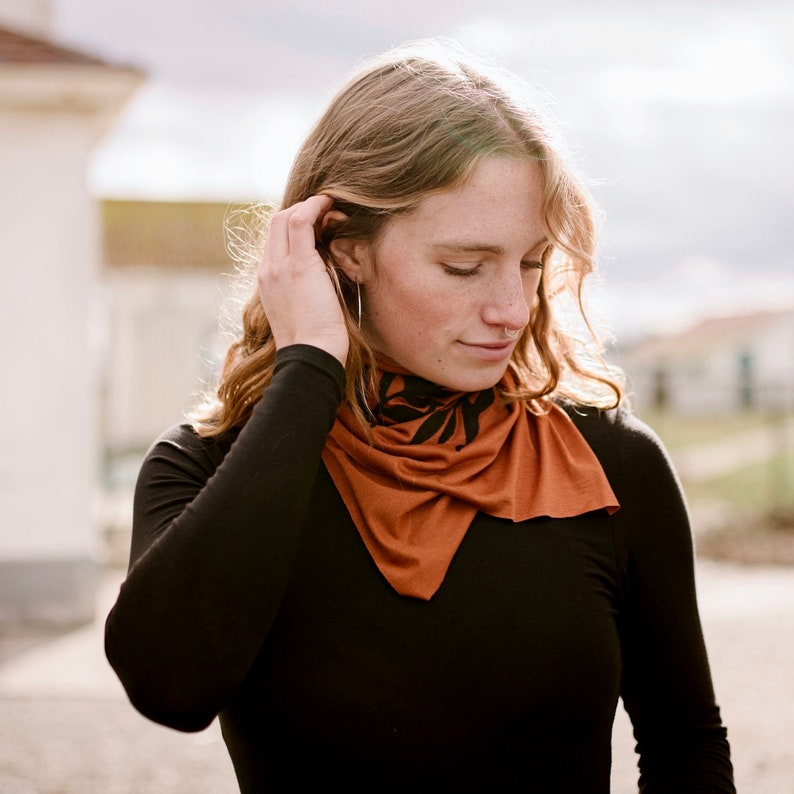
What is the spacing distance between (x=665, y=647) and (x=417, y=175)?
2.87 ft

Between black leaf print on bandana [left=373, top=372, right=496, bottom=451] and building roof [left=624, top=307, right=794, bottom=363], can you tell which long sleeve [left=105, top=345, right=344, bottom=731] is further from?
building roof [left=624, top=307, right=794, bottom=363]

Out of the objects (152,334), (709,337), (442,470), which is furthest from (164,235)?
(709,337)

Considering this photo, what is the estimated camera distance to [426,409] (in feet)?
6.70

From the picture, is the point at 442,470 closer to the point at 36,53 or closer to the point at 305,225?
the point at 305,225

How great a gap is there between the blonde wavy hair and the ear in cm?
1

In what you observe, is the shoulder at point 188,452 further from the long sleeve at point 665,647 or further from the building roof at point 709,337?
the building roof at point 709,337

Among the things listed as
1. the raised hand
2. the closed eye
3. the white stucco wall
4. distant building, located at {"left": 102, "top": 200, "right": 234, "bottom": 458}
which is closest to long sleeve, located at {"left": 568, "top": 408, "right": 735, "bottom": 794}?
the closed eye

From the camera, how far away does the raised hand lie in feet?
6.10

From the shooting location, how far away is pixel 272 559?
169cm

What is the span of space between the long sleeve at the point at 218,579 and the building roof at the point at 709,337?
59.1 m

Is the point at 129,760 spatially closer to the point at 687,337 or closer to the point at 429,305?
the point at 429,305

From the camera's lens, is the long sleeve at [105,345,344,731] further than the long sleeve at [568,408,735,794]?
No

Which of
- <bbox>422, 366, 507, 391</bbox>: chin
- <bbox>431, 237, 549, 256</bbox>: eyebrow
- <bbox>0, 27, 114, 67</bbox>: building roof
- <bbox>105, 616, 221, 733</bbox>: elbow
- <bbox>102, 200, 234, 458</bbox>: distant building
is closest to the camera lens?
<bbox>105, 616, 221, 733</bbox>: elbow

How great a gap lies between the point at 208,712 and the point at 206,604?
0.16 meters
